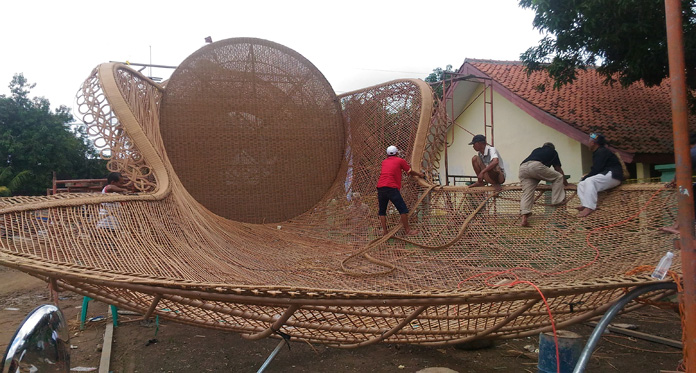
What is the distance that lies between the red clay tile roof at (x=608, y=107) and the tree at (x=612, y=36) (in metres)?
1.19

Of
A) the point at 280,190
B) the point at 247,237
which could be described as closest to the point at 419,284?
the point at 247,237

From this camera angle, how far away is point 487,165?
351 cm

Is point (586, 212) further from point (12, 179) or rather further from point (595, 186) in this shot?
point (12, 179)

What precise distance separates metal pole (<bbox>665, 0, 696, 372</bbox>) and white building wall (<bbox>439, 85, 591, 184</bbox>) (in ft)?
16.9

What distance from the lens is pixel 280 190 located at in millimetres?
4250

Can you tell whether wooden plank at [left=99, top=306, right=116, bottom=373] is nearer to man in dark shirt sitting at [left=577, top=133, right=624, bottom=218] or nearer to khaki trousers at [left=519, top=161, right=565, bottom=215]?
khaki trousers at [left=519, top=161, right=565, bottom=215]

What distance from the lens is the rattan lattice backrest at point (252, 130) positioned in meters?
3.97

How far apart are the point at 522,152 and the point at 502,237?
5315 millimetres

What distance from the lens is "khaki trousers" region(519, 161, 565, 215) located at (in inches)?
119

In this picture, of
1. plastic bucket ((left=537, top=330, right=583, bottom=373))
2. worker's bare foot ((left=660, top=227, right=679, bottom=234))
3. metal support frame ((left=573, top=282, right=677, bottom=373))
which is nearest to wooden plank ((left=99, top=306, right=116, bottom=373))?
plastic bucket ((left=537, top=330, right=583, bottom=373))

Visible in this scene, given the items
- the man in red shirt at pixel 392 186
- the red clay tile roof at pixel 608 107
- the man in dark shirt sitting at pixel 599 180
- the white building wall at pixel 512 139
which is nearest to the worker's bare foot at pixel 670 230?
the man in dark shirt sitting at pixel 599 180

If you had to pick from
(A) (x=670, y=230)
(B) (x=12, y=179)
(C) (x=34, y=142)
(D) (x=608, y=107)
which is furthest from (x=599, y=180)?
(C) (x=34, y=142)

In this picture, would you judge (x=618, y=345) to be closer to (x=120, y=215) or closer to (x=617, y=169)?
(x=617, y=169)

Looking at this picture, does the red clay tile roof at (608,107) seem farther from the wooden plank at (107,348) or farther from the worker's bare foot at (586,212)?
the wooden plank at (107,348)
